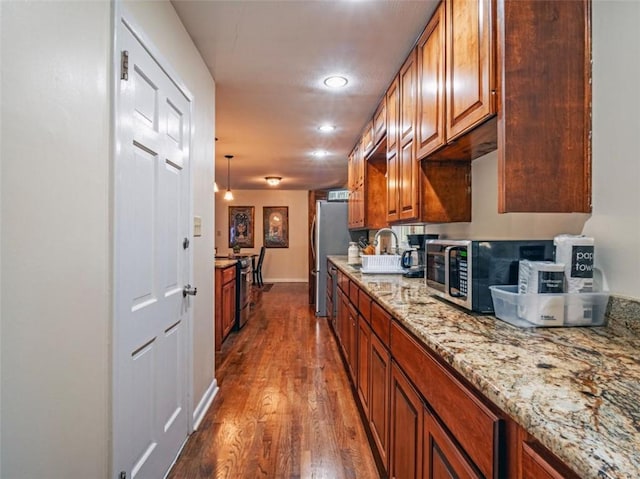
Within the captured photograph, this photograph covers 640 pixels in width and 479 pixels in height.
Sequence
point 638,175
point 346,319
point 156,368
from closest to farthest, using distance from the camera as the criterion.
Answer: point 638,175 < point 156,368 < point 346,319

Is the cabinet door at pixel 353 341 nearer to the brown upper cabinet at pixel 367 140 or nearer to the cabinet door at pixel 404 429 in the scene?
the cabinet door at pixel 404 429

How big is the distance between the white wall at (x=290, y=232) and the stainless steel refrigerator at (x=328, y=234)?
3612 millimetres

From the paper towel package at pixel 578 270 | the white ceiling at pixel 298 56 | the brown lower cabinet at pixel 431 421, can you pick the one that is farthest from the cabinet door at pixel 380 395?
the white ceiling at pixel 298 56

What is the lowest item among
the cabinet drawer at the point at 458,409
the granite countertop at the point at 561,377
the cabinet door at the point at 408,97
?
the cabinet drawer at the point at 458,409

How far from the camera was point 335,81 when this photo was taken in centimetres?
254

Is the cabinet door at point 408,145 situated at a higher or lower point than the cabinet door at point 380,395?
higher

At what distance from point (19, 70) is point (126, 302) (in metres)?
0.79

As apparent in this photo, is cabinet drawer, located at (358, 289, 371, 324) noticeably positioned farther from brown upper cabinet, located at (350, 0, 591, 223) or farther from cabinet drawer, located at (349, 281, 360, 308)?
brown upper cabinet, located at (350, 0, 591, 223)

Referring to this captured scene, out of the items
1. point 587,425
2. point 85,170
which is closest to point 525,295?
point 587,425

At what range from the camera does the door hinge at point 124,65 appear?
1226mm

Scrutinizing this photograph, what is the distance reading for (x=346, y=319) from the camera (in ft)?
9.58

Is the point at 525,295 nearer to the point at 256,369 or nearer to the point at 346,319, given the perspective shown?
the point at 346,319

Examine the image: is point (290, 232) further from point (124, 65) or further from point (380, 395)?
point (124, 65)

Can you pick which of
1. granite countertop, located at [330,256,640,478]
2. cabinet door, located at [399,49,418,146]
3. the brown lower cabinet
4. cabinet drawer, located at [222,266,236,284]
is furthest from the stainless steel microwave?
cabinet drawer, located at [222,266,236,284]
